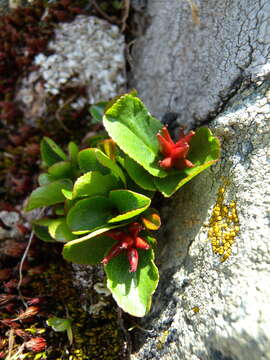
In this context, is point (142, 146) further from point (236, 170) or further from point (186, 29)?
point (186, 29)

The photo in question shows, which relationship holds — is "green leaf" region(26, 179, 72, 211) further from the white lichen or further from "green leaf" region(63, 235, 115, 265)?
the white lichen

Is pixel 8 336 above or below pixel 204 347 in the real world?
below

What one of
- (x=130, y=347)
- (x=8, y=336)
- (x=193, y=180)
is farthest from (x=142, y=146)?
(x=8, y=336)

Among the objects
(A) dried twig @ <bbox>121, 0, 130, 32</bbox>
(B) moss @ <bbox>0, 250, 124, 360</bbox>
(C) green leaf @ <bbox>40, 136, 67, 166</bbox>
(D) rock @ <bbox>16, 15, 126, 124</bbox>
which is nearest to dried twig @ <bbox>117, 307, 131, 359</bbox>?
(B) moss @ <bbox>0, 250, 124, 360</bbox>

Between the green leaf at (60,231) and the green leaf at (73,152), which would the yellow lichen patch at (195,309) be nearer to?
the green leaf at (60,231)

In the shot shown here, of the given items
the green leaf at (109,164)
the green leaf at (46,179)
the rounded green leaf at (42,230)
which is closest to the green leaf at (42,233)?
the rounded green leaf at (42,230)

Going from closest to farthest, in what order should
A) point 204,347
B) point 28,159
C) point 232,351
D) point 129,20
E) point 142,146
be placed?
point 232,351 → point 204,347 → point 142,146 → point 28,159 → point 129,20
